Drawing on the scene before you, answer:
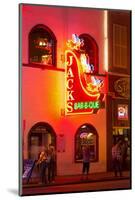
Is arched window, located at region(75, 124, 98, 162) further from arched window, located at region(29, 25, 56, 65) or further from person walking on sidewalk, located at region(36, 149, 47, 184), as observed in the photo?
arched window, located at region(29, 25, 56, 65)

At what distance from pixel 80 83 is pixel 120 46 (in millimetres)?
421

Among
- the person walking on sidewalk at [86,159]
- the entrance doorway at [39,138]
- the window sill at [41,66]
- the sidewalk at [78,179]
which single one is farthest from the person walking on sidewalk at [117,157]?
the window sill at [41,66]

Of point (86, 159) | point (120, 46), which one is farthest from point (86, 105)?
point (120, 46)

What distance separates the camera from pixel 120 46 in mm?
3820

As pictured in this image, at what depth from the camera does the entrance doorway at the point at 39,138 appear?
11.6 feet

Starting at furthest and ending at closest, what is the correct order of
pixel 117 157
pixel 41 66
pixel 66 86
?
pixel 117 157 → pixel 66 86 → pixel 41 66

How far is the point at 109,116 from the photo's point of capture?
12.5 feet

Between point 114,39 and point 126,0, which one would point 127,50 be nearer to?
point 114,39

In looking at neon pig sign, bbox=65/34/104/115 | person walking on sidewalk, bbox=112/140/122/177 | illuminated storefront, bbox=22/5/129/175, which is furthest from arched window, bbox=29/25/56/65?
person walking on sidewalk, bbox=112/140/122/177

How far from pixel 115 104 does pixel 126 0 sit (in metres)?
0.78

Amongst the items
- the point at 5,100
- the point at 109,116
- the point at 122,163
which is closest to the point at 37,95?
the point at 5,100

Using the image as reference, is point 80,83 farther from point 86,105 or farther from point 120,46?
point 120,46

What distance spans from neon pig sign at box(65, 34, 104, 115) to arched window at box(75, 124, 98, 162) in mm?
124

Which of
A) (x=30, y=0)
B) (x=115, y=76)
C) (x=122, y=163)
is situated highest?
(x=30, y=0)
